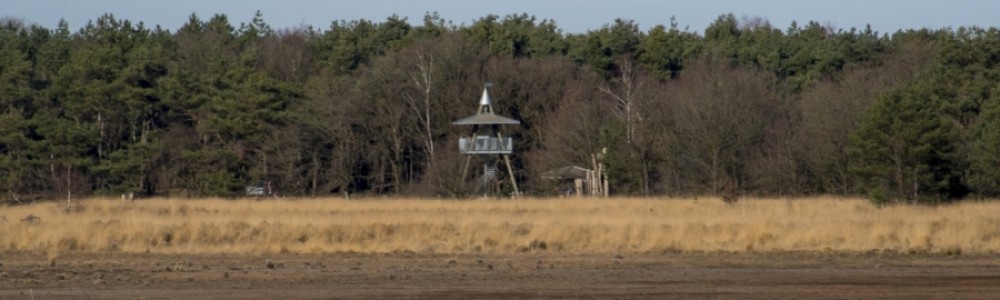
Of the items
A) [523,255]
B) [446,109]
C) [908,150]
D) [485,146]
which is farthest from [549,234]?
[446,109]

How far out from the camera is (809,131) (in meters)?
56.4

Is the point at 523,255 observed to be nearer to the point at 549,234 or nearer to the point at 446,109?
the point at 549,234

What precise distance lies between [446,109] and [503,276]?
148ft

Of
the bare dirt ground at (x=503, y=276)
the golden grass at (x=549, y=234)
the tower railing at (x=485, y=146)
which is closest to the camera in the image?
the bare dirt ground at (x=503, y=276)

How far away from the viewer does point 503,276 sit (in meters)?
19.7

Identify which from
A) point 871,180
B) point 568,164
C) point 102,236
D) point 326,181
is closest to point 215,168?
point 326,181

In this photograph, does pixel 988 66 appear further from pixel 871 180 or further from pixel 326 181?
pixel 326 181

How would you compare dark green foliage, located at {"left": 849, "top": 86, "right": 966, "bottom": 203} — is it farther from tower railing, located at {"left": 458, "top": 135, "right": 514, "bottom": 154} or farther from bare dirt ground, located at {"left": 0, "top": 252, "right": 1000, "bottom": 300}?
bare dirt ground, located at {"left": 0, "top": 252, "right": 1000, "bottom": 300}

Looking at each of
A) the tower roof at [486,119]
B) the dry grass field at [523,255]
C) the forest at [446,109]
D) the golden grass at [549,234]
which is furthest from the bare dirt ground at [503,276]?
the tower roof at [486,119]

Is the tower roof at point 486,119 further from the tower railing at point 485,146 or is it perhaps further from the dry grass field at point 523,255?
the dry grass field at point 523,255

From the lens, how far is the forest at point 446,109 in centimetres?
5591

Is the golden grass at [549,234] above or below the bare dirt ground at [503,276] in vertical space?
above

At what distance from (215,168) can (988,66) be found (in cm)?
3294

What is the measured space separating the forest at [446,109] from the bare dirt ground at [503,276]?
26.1m
